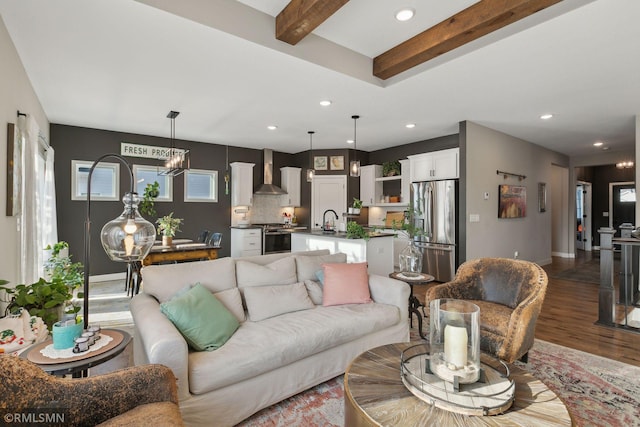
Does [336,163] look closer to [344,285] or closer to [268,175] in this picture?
[268,175]

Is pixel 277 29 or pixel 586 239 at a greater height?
pixel 277 29

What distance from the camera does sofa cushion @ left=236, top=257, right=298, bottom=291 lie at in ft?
9.05

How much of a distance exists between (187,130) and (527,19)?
530 cm

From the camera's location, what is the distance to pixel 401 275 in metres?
3.29

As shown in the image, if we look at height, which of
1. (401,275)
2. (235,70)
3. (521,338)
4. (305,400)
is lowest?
(305,400)

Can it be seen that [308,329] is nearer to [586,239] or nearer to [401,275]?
[401,275]

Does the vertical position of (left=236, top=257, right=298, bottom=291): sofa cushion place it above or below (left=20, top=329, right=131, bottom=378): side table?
above

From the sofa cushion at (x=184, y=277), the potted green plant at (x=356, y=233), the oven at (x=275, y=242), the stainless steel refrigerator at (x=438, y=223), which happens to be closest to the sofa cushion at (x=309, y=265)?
the sofa cushion at (x=184, y=277)

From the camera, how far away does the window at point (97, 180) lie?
5.67 m

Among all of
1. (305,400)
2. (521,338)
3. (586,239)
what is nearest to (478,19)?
(521,338)

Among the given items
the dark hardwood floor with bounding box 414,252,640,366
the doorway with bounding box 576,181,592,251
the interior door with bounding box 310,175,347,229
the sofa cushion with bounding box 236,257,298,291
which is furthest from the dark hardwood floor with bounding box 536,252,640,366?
the doorway with bounding box 576,181,592,251

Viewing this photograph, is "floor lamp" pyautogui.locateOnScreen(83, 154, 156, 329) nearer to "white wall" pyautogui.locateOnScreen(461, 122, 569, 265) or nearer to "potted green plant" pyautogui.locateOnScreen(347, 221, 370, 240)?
"potted green plant" pyautogui.locateOnScreen(347, 221, 370, 240)

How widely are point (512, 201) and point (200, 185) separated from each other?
6.25 meters

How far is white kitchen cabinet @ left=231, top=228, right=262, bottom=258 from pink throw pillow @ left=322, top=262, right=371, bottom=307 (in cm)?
427
